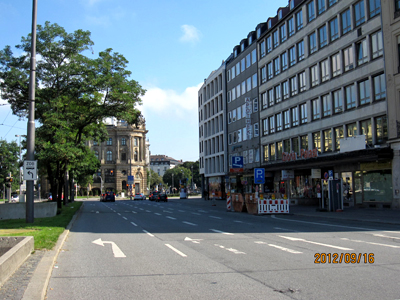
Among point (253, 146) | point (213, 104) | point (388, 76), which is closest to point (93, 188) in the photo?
point (213, 104)

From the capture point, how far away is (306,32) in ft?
132

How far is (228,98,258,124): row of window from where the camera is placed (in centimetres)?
5260

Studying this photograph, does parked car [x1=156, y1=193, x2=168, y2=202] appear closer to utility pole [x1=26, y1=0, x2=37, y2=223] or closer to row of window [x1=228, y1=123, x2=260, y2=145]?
row of window [x1=228, y1=123, x2=260, y2=145]

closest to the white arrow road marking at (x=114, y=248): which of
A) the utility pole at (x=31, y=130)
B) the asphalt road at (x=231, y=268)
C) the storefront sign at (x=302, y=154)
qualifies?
the asphalt road at (x=231, y=268)

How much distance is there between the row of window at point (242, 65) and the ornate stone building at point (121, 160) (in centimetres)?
6928

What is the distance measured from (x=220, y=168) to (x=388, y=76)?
40330 mm

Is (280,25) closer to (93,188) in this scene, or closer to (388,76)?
(388,76)

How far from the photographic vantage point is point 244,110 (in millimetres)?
56375

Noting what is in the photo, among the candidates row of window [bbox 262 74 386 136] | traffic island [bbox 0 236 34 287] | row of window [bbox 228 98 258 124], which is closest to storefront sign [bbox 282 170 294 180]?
row of window [bbox 262 74 386 136]

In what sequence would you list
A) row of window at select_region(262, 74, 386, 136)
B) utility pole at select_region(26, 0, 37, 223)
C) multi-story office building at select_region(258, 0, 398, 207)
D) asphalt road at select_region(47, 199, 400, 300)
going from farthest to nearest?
row of window at select_region(262, 74, 386, 136)
multi-story office building at select_region(258, 0, 398, 207)
utility pole at select_region(26, 0, 37, 223)
asphalt road at select_region(47, 199, 400, 300)

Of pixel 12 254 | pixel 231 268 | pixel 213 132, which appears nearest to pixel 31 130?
pixel 12 254

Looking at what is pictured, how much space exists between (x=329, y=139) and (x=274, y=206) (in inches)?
461

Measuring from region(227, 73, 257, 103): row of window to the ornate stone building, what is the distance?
229 ft

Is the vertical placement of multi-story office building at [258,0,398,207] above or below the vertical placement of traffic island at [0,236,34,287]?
above
